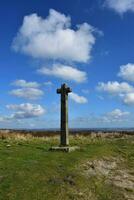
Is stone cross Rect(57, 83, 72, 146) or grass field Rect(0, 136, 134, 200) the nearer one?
grass field Rect(0, 136, 134, 200)

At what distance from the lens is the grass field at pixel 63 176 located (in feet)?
41.1

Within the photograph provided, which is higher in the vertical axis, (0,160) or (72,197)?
(0,160)

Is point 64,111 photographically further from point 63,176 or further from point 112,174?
point 63,176

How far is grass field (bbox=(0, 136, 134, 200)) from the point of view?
41.1 ft

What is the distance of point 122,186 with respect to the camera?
1492 centimetres

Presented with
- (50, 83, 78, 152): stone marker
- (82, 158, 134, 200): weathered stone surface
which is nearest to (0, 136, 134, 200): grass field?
(82, 158, 134, 200): weathered stone surface

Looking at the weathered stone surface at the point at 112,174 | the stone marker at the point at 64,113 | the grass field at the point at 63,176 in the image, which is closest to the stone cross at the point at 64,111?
the stone marker at the point at 64,113

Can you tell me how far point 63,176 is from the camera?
47.2ft

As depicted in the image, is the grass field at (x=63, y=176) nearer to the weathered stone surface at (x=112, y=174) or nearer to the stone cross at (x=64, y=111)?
the weathered stone surface at (x=112, y=174)

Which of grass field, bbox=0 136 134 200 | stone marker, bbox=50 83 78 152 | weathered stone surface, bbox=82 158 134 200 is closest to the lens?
grass field, bbox=0 136 134 200

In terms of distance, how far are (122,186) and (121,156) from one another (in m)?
6.67

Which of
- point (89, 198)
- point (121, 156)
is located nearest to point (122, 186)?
point (89, 198)

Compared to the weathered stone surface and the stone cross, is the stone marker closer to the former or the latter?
A: the stone cross

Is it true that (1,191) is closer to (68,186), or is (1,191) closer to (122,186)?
(68,186)
